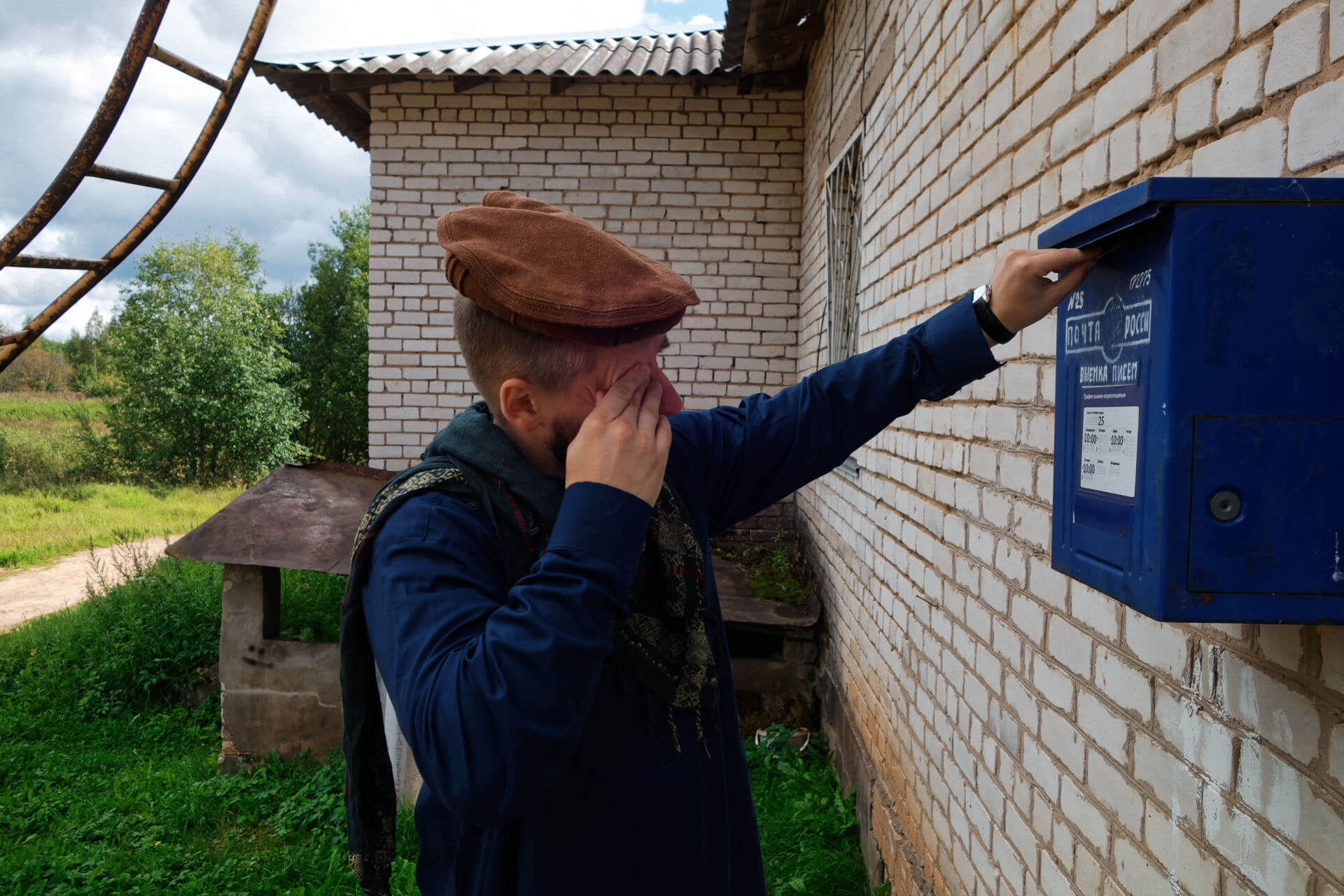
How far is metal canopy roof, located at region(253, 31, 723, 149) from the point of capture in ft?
21.4

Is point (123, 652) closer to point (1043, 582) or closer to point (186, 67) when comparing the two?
point (186, 67)

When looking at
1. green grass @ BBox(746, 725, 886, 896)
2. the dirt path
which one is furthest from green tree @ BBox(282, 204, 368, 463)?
green grass @ BBox(746, 725, 886, 896)

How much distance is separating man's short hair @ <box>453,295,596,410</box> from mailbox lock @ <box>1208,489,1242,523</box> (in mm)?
817

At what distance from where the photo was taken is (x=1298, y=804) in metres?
1.00

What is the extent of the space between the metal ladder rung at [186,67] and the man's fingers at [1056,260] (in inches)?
132

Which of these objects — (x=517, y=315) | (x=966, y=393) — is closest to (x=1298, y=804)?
(x=517, y=315)

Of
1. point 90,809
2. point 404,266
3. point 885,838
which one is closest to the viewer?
point 885,838

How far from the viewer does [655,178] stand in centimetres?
682

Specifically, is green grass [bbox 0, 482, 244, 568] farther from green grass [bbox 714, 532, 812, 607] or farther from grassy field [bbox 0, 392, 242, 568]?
green grass [bbox 714, 532, 812, 607]

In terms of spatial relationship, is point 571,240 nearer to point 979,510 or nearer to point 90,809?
point 979,510

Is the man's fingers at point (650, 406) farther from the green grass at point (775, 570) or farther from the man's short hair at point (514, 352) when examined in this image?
the green grass at point (775, 570)

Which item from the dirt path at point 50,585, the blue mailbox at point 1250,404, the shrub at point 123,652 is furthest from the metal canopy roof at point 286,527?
the blue mailbox at point 1250,404

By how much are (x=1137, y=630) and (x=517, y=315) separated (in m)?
1.13

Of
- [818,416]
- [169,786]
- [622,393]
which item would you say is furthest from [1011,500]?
[169,786]
